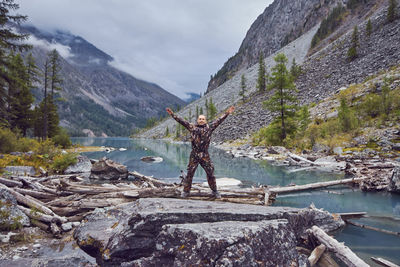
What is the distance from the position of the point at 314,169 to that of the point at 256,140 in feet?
78.5

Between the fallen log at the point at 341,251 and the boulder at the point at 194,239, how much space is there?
1137 millimetres

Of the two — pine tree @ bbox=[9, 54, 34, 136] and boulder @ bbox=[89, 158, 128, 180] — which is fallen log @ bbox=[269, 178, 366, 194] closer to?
boulder @ bbox=[89, 158, 128, 180]

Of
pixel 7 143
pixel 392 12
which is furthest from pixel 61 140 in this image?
pixel 392 12

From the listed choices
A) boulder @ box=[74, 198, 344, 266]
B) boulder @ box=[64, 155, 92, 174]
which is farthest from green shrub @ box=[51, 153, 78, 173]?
boulder @ box=[74, 198, 344, 266]

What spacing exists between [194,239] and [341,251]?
160 inches

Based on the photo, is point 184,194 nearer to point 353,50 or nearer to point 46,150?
point 46,150

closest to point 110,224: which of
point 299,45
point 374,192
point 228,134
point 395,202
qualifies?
point 395,202

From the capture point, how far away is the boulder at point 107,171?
1616 centimetres

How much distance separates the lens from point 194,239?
3.62 metres

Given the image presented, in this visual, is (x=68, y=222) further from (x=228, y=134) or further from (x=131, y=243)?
(x=228, y=134)

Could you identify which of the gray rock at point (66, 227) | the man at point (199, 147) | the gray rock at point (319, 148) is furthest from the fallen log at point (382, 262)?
the gray rock at point (319, 148)

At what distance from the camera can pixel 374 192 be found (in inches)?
494

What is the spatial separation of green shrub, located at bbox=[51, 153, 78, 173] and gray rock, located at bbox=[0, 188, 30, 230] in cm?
1086

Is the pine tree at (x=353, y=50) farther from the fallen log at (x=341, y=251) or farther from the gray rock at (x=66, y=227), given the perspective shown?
the gray rock at (x=66, y=227)
